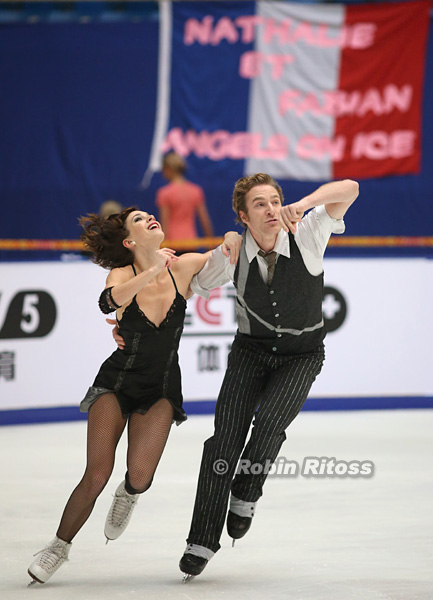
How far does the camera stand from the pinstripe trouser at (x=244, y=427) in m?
3.58

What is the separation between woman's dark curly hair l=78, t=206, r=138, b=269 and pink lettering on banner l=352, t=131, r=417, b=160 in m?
8.84

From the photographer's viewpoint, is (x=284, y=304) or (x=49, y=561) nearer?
(x=49, y=561)

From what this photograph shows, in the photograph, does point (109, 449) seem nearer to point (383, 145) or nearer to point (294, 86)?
point (294, 86)

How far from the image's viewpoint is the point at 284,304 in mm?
3660

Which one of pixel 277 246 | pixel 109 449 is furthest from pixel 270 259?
pixel 109 449

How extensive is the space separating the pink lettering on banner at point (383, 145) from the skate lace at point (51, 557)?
943 cm

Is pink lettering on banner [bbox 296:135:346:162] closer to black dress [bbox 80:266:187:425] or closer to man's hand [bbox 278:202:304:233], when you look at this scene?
black dress [bbox 80:266:187:425]

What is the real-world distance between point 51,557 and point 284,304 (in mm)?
1197

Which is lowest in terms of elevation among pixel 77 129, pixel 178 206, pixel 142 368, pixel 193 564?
pixel 193 564

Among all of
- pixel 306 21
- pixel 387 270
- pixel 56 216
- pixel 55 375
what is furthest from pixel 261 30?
pixel 55 375

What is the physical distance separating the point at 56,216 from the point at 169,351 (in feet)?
29.7

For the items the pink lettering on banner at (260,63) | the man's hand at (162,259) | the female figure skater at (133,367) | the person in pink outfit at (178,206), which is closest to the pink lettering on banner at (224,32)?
the pink lettering on banner at (260,63)

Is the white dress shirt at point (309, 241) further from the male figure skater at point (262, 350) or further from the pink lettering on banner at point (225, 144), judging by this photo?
the pink lettering on banner at point (225, 144)

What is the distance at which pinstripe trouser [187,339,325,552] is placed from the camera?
3.58 m
